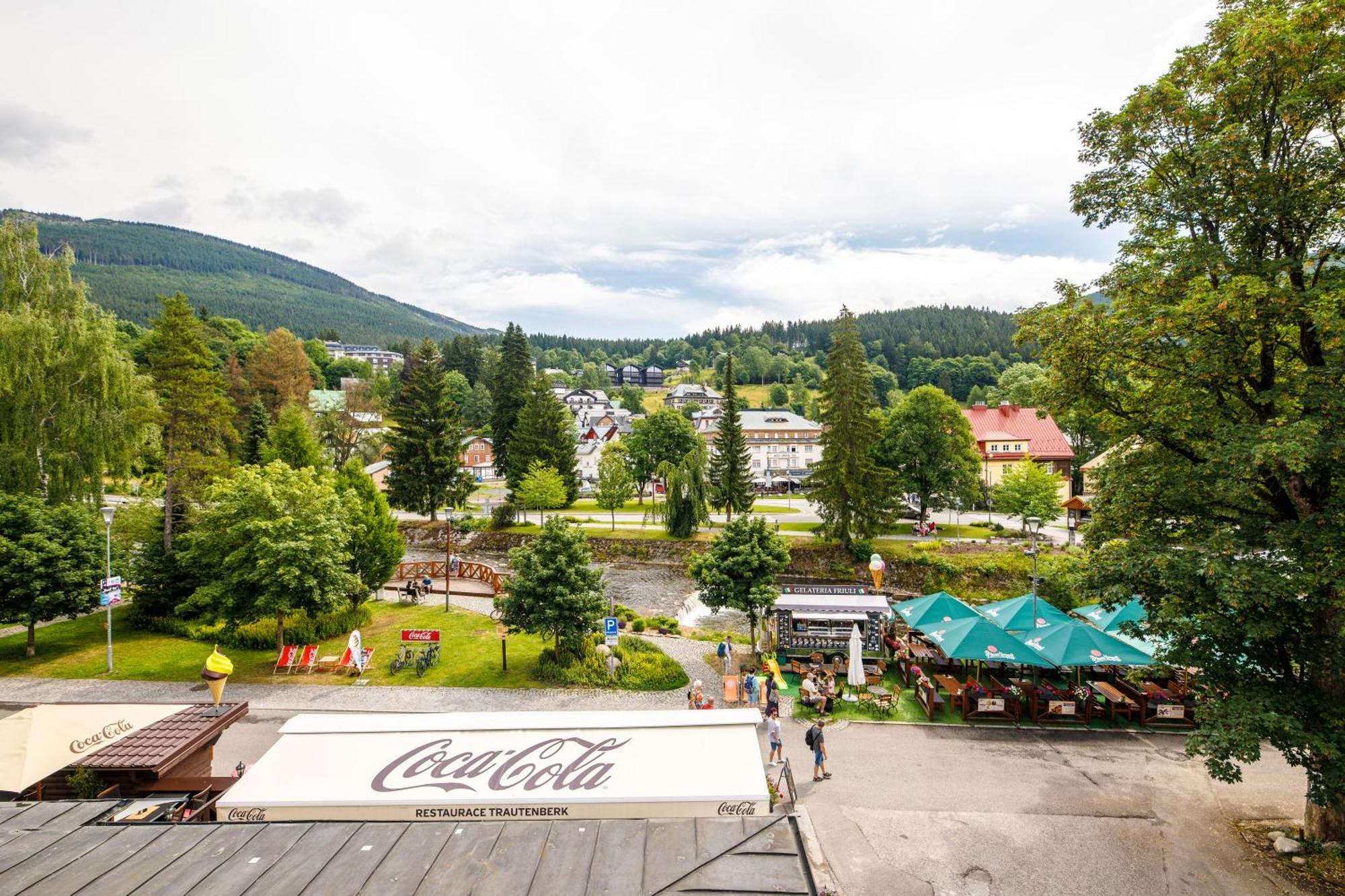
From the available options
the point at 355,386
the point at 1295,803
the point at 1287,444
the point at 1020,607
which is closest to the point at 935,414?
the point at 1020,607

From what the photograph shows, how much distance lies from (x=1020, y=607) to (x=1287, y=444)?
11797mm

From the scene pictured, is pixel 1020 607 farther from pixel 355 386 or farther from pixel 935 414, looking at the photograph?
pixel 355 386

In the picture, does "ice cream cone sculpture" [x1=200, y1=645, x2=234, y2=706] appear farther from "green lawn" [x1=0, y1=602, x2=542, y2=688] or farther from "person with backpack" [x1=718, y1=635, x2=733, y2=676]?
"person with backpack" [x1=718, y1=635, x2=733, y2=676]

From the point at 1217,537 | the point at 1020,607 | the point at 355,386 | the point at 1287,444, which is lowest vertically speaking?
the point at 1020,607

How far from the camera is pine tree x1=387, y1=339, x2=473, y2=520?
139 feet

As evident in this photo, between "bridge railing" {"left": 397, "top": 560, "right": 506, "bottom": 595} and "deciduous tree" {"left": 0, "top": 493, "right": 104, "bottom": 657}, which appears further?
"bridge railing" {"left": 397, "top": 560, "right": 506, "bottom": 595}

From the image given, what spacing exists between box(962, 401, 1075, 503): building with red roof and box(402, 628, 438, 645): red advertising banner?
4764 cm

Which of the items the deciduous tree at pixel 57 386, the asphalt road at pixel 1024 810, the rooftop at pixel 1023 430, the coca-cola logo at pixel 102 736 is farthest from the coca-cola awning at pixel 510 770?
the rooftop at pixel 1023 430

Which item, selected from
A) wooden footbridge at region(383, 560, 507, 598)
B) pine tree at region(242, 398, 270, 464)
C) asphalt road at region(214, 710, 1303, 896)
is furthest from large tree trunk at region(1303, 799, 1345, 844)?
pine tree at region(242, 398, 270, 464)

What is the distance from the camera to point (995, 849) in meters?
10.3

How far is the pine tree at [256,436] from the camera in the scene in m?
36.3

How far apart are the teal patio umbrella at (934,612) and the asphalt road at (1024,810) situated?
4.17 meters

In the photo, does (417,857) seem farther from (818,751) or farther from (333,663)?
(333,663)

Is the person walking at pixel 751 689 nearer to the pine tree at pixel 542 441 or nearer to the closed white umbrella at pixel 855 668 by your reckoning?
the closed white umbrella at pixel 855 668
